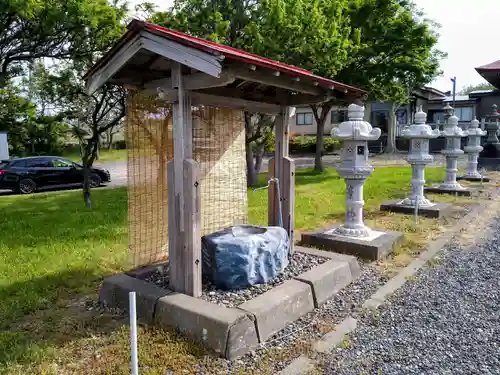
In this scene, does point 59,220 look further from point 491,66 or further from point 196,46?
point 491,66

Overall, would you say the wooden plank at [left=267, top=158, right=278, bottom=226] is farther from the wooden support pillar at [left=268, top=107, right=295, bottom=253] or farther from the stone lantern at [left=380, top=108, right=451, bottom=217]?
the stone lantern at [left=380, top=108, right=451, bottom=217]

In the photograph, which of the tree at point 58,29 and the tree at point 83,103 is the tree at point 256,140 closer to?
the tree at point 83,103

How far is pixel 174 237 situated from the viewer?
3682mm

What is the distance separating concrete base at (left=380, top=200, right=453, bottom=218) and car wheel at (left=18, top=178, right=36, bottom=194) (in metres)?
12.4

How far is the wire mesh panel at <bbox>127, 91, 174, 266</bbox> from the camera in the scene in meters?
4.31

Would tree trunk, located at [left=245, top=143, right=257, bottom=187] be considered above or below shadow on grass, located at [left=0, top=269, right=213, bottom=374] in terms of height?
above

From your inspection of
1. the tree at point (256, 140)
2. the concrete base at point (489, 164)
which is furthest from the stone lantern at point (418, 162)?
the concrete base at point (489, 164)

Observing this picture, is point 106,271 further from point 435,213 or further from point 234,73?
point 435,213

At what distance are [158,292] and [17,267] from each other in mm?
2570

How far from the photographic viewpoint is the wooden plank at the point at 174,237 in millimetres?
3617

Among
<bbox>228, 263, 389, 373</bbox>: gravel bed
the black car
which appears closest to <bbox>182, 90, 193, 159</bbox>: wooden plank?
<bbox>228, 263, 389, 373</bbox>: gravel bed

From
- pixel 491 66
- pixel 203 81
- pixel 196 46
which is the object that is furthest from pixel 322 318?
pixel 491 66

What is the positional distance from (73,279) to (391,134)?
2790 centimetres

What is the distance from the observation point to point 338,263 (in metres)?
4.45
